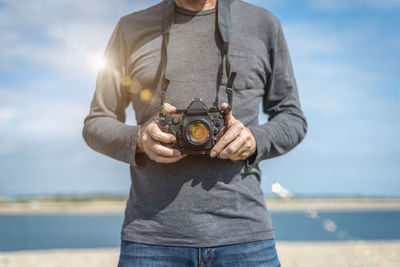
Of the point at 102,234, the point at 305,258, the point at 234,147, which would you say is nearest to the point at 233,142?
the point at 234,147

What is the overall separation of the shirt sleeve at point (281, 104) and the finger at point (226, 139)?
0.71 feet

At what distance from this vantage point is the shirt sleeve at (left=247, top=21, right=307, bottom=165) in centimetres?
168

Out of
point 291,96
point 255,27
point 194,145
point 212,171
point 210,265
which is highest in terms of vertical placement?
point 255,27

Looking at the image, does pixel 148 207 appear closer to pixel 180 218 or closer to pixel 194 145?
pixel 180 218

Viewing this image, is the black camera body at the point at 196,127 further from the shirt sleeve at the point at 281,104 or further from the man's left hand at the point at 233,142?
the shirt sleeve at the point at 281,104

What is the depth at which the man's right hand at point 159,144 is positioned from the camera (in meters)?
1.46

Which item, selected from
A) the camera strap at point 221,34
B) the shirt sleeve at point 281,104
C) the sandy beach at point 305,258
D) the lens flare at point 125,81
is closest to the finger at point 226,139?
the camera strap at point 221,34

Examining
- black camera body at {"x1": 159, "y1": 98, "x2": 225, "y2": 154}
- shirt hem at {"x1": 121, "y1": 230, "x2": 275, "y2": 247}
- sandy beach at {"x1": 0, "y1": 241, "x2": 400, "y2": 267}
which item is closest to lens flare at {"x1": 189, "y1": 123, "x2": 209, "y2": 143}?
black camera body at {"x1": 159, "y1": 98, "x2": 225, "y2": 154}

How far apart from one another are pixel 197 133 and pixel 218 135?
0.09 m

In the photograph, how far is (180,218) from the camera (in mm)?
1487

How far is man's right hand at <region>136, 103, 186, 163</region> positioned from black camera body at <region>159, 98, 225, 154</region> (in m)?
0.03

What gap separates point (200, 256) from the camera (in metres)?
1.44

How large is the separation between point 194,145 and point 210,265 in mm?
472

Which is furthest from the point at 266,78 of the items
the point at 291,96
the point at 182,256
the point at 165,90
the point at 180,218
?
the point at 182,256
